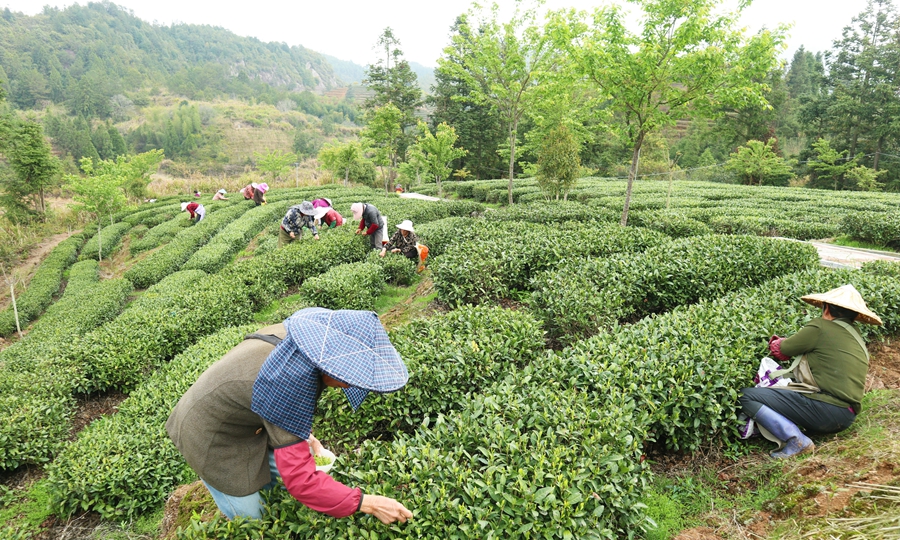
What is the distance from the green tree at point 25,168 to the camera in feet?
70.9

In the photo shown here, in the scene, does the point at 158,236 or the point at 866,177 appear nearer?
the point at 158,236

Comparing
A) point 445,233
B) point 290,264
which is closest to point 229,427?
point 290,264

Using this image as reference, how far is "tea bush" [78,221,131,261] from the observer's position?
18656mm

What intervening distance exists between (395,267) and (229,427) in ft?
22.7

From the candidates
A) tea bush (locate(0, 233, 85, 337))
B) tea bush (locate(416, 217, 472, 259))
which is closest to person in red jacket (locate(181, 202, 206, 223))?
tea bush (locate(0, 233, 85, 337))

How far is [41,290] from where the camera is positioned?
14.2 metres

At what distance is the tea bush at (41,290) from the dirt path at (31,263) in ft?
2.17

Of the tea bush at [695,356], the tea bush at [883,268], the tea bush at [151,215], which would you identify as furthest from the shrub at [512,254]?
the tea bush at [151,215]

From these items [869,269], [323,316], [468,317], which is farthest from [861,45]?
[323,316]

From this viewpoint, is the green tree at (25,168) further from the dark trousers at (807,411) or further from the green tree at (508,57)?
the dark trousers at (807,411)

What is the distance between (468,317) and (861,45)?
155ft

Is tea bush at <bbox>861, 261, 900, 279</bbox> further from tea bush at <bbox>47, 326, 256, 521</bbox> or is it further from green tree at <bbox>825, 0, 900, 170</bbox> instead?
green tree at <bbox>825, 0, 900, 170</bbox>

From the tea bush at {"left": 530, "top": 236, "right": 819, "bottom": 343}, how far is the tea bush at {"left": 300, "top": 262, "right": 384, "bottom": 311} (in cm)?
323

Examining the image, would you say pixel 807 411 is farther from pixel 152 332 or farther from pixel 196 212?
pixel 196 212
